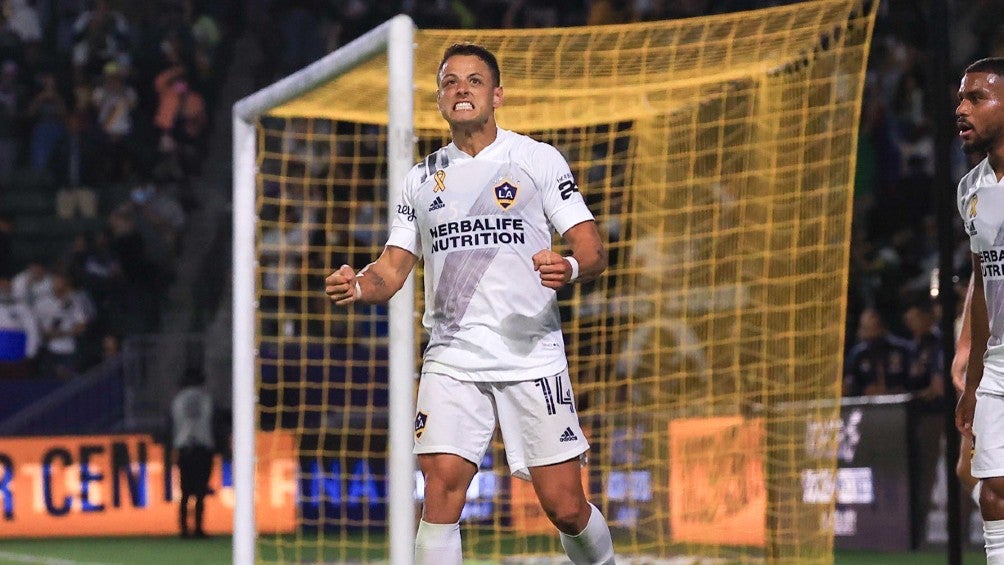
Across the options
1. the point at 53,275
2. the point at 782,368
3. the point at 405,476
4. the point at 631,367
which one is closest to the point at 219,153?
the point at 53,275

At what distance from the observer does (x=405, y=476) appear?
228 inches

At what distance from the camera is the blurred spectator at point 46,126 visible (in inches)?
742

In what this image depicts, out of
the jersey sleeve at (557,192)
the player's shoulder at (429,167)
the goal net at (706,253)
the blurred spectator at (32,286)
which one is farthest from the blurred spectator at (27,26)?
the jersey sleeve at (557,192)

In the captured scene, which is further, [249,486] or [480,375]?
[249,486]

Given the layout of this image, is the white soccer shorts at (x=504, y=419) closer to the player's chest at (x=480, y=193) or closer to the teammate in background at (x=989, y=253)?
the player's chest at (x=480, y=193)

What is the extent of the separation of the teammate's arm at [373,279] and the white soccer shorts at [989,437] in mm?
1884

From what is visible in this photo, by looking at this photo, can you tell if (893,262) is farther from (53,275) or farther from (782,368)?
(53,275)

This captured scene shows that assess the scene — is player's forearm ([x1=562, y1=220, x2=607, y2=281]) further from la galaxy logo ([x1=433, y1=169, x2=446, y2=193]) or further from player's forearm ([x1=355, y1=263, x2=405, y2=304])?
player's forearm ([x1=355, y1=263, x2=405, y2=304])

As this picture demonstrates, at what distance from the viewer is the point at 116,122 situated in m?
18.8

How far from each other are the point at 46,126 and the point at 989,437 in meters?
15.6

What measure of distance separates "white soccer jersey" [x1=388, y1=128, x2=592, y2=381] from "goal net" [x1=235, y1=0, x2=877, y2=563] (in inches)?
64.4

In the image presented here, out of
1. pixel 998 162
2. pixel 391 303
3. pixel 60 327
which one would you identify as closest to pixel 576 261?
→ pixel 391 303

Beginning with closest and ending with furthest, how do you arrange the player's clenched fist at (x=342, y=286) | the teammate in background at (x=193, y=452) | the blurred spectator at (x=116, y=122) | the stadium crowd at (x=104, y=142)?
the player's clenched fist at (x=342, y=286) → the teammate in background at (x=193, y=452) → the stadium crowd at (x=104, y=142) → the blurred spectator at (x=116, y=122)

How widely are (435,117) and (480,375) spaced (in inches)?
154
